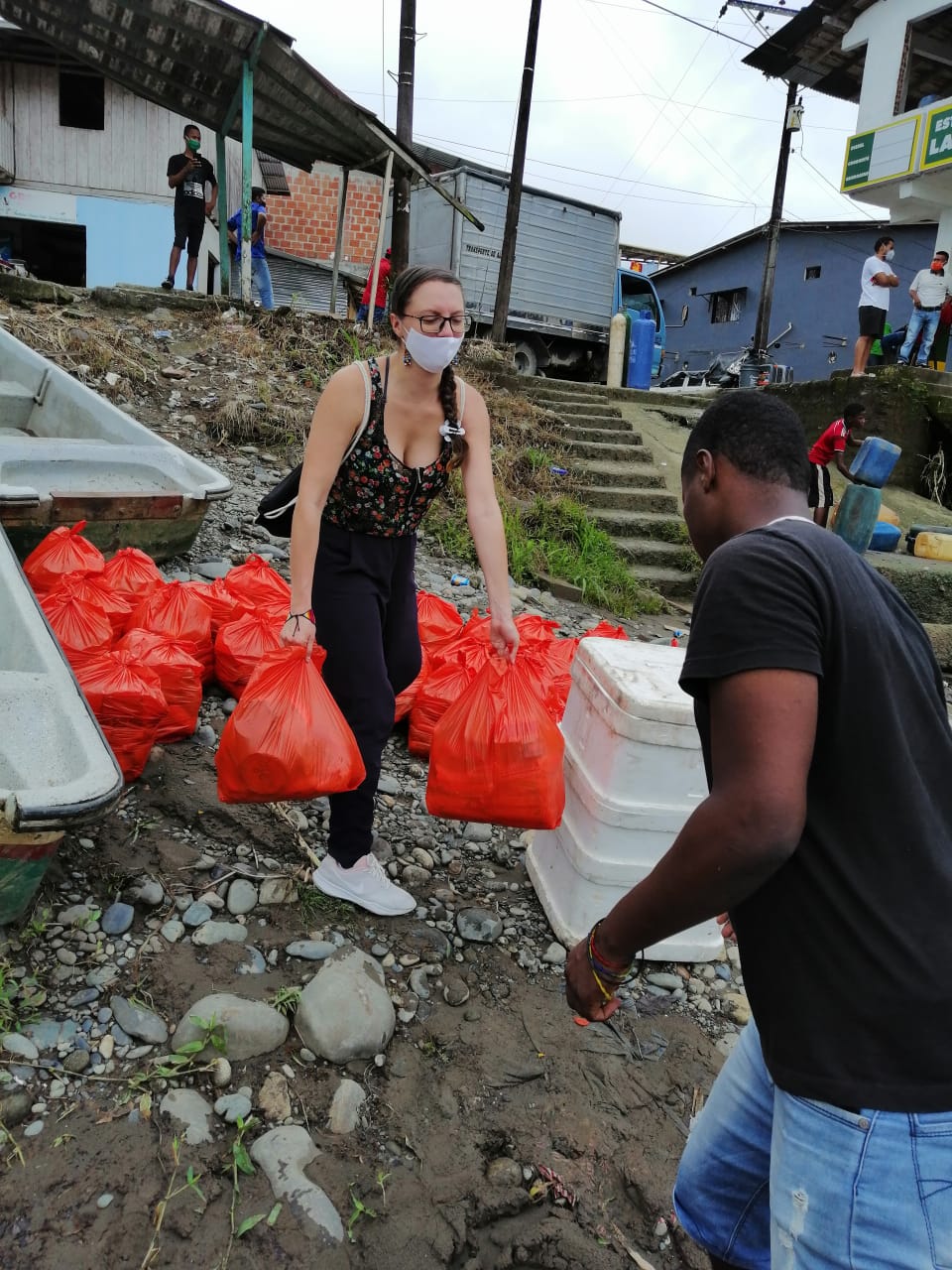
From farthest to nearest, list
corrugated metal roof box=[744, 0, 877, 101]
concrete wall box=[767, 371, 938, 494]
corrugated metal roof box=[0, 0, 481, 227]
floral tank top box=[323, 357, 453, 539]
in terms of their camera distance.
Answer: corrugated metal roof box=[744, 0, 877, 101] < concrete wall box=[767, 371, 938, 494] < corrugated metal roof box=[0, 0, 481, 227] < floral tank top box=[323, 357, 453, 539]

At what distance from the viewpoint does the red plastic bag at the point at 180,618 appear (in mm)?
3619

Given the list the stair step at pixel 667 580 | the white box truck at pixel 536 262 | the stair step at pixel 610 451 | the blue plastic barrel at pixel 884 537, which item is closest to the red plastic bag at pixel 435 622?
the stair step at pixel 667 580

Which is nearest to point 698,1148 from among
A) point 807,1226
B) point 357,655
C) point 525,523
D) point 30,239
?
point 807,1226

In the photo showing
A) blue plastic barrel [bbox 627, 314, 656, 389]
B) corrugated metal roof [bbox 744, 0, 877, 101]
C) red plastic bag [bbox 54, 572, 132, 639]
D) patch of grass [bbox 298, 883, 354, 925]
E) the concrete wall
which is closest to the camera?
patch of grass [bbox 298, 883, 354, 925]

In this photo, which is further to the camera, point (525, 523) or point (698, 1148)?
point (525, 523)

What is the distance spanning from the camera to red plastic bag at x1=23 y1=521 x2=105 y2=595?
375cm

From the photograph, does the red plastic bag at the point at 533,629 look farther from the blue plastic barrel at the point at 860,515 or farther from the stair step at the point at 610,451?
the stair step at the point at 610,451

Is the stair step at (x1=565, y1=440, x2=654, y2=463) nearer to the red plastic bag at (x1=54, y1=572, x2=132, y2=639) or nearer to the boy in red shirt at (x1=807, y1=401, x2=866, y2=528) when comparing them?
the boy in red shirt at (x1=807, y1=401, x2=866, y2=528)

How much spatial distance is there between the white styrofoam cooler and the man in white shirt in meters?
11.0

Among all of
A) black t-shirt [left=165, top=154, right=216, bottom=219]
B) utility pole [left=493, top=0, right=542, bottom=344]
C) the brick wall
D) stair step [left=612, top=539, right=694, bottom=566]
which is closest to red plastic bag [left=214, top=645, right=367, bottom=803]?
stair step [left=612, top=539, right=694, bottom=566]

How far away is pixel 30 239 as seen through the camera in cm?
1755

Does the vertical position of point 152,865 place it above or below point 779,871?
below

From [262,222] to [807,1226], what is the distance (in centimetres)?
1181

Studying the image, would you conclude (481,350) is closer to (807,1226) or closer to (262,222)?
(262,222)
